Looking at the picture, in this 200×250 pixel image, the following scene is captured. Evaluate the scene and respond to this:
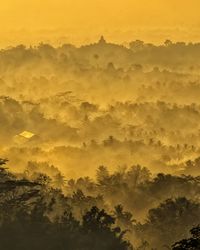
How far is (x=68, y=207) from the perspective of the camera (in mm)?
84938

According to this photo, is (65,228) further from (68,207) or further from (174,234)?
(174,234)

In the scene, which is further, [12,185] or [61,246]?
[12,185]

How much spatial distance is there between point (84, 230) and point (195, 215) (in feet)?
128

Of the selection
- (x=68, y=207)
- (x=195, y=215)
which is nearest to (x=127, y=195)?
(x=195, y=215)

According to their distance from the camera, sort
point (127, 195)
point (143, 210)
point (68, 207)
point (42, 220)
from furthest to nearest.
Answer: point (127, 195) < point (143, 210) < point (68, 207) < point (42, 220)

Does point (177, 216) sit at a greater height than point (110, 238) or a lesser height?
greater

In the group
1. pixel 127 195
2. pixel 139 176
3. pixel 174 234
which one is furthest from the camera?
pixel 139 176

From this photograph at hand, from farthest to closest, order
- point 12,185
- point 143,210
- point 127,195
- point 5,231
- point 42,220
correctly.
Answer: point 127,195, point 143,210, point 12,185, point 42,220, point 5,231

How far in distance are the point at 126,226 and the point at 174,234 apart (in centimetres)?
1486

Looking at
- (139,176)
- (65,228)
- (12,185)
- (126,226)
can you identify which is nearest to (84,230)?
(65,228)

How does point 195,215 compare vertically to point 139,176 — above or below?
below

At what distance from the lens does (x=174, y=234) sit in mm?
94000

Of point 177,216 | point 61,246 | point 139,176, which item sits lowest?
point 61,246

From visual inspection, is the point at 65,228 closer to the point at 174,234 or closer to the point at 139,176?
the point at 174,234
